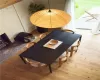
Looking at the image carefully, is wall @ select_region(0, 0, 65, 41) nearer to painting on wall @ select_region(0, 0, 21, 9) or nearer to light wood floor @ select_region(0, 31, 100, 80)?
painting on wall @ select_region(0, 0, 21, 9)

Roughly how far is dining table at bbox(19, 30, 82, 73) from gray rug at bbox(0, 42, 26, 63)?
0.83 metres

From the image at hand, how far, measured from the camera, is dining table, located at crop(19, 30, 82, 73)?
10.5 ft

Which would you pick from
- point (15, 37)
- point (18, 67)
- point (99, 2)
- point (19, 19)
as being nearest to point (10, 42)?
point (15, 37)

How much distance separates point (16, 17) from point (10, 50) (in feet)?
3.74

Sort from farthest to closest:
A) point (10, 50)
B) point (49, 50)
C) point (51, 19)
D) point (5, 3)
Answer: point (10, 50) → point (5, 3) → point (49, 50) → point (51, 19)

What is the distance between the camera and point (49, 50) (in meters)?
3.42

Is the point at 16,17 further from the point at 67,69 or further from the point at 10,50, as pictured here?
the point at 67,69

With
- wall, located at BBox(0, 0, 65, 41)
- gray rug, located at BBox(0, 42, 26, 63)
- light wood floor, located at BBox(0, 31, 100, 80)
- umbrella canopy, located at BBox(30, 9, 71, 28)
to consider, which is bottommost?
light wood floor, located at BBox(0, 31, 100, 80)

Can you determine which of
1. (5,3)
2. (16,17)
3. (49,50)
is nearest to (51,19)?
(49,50)

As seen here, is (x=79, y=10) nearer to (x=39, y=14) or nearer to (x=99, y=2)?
(x=99, y=2)

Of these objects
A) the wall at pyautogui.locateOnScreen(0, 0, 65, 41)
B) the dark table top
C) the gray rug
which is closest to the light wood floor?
the gray rug

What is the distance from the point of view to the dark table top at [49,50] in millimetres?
3193

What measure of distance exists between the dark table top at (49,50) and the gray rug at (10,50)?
0.98m

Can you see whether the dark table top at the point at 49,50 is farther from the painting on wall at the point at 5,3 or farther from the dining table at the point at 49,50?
the painting on wall at the point at 5,3
